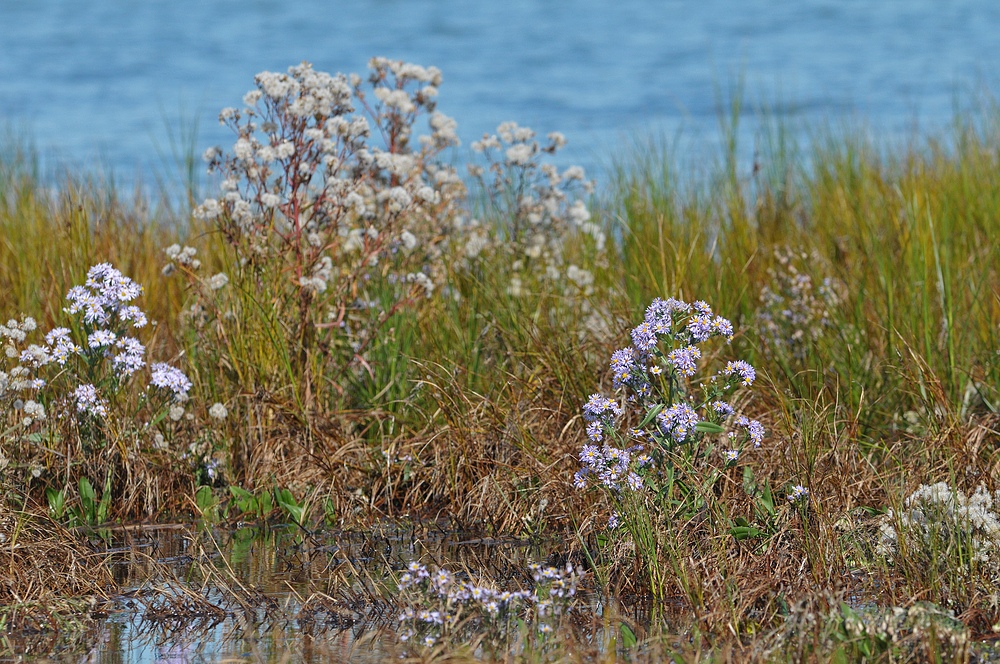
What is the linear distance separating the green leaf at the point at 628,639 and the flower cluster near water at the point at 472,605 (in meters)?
0.17

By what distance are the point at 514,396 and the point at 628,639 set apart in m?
1.59

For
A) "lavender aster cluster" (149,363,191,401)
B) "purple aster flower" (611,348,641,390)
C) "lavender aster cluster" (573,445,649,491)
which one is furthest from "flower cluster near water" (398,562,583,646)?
"lavender aster cluster" (149,363,191,401)

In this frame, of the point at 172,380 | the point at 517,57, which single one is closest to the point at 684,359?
the point at 172,380

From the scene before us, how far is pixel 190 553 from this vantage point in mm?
3852

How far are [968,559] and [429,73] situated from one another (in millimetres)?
3283

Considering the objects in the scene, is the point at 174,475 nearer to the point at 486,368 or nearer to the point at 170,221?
the point at 486,368

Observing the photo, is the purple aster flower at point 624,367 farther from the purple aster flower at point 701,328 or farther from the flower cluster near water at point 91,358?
the flower cluster near water at point 91,358

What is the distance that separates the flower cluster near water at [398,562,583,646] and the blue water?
6014mm

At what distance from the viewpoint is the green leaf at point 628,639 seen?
9.68 feet

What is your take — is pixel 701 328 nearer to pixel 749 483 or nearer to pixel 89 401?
pixel 749 483

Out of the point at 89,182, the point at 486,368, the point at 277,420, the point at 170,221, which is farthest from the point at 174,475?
the point at 170,221

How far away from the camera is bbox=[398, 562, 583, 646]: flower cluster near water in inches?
118

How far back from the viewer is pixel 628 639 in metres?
2.97

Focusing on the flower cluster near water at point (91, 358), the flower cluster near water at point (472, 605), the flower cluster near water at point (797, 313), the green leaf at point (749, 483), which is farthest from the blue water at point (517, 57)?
the flower cluster near water at point (472, 605)
